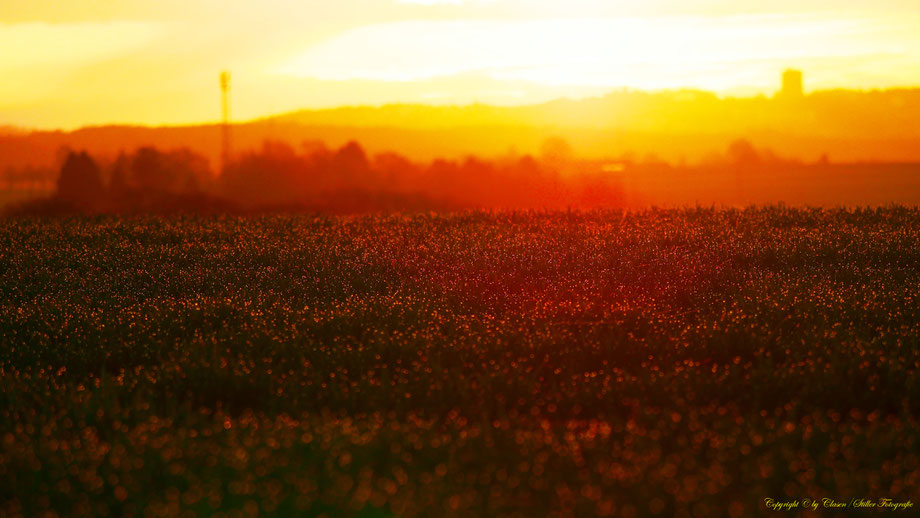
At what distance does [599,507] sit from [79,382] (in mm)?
6162

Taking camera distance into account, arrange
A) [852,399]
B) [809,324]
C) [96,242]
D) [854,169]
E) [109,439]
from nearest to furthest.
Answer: [109,439] < [852,399] < [809,324] < [96,242] < [854,169]

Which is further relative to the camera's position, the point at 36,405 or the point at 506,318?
the point at 506,318

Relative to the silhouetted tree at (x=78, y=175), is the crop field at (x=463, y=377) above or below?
below

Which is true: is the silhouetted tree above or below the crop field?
above

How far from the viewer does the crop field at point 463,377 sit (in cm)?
595

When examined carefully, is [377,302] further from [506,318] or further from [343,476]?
[343,476]

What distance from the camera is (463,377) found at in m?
8.63

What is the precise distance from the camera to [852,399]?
331 inches

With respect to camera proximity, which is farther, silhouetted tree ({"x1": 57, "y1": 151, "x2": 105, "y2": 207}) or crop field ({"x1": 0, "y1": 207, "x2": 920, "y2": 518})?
silhouetted tree ({"x1": 57, "y1": 151, "x2": 105, "y2": 207})

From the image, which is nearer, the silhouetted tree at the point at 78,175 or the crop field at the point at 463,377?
the crop field at the point at 463,377

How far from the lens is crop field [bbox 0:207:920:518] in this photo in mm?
5945

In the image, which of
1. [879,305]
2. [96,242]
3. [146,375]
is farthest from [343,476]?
[96,242]

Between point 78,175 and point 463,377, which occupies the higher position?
point 78,175

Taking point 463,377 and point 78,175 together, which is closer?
point 463,377
